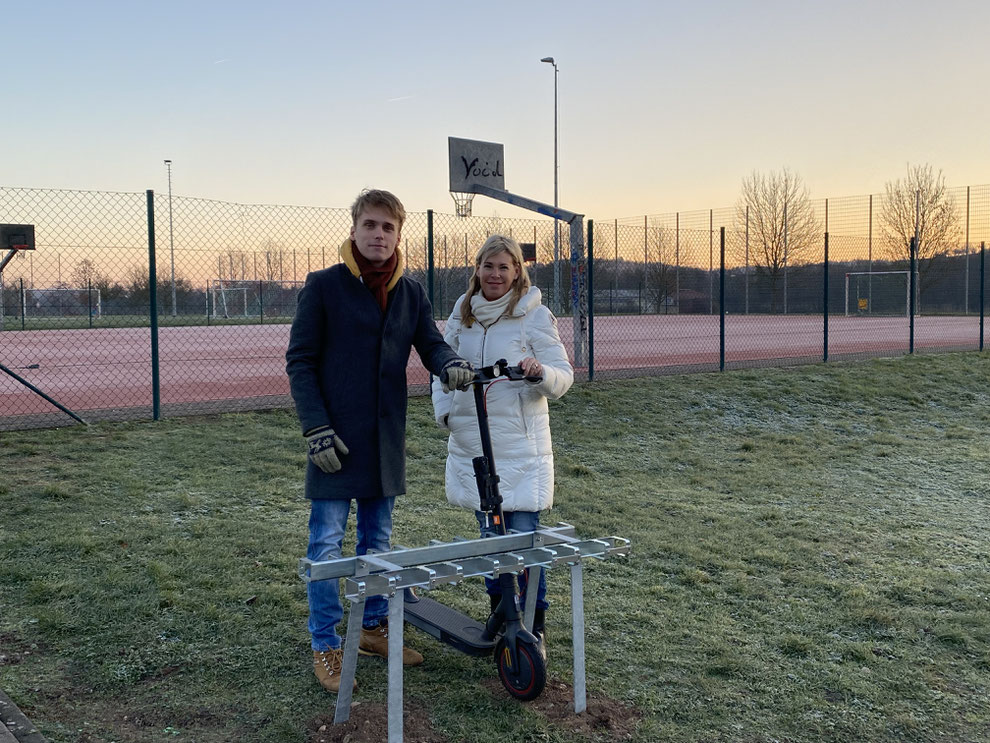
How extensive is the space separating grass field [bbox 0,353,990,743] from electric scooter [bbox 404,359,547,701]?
0.12 meters

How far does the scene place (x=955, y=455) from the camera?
862 cm

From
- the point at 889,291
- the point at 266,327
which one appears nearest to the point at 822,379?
the point at 266,327

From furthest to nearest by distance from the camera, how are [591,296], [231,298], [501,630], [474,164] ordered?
[231,298] < [474,164] < [591,296] < [501,630]

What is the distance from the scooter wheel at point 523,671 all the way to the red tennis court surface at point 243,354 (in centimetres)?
604

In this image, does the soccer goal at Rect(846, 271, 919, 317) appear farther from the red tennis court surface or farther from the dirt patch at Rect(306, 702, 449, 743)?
the dirt patch at Rect(306, 702, 449, 743)

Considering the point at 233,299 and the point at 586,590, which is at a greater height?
the point at 233,299

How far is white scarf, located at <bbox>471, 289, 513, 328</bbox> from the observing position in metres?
3.66

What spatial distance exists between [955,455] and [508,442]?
21.6 ft

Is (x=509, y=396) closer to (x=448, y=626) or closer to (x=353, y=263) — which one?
(x=353, y=263)

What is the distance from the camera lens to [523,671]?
3.25 m

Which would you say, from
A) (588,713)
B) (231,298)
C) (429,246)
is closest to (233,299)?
(231,298)

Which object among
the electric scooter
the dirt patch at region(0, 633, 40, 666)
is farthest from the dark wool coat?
the dirt patch at region(0, 633, 40, 666)

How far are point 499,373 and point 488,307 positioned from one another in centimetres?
53

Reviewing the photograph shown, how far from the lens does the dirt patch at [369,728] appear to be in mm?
3045
